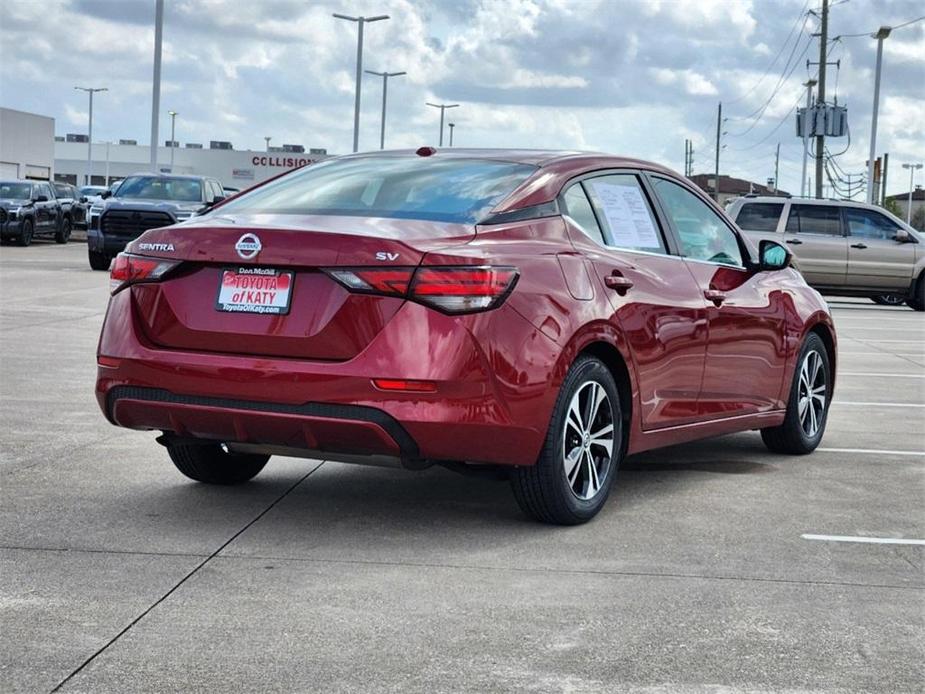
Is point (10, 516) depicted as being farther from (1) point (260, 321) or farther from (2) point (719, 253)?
(2) point (719, 253)

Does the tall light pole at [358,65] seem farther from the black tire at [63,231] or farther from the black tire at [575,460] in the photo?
the black tire at [575,460]

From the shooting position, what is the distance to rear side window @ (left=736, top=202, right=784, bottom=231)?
25.7 meters

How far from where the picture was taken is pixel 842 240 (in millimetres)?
25453

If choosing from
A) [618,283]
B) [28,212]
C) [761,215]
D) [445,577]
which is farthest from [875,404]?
[28,212]

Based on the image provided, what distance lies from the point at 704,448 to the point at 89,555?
4221 mm

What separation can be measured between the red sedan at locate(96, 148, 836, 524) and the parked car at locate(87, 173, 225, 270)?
775 inches

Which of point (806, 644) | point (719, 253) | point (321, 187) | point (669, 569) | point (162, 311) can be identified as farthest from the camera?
point (719, 253)

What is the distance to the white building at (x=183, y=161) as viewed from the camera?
119 meters

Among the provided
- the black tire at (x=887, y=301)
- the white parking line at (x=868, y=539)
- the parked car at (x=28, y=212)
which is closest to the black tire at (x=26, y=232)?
the parked car at (x=28, y=212)

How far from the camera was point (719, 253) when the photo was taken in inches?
305

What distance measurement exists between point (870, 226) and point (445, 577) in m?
21.9

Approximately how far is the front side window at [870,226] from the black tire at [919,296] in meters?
1.02

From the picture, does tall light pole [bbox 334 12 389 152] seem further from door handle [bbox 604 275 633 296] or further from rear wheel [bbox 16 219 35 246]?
door handle [bbox 604 275 633 296]

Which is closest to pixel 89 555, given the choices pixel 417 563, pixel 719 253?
pixel 417 563
